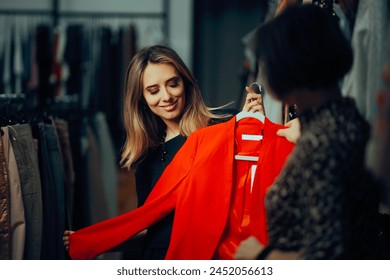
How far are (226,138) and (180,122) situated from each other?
0.60ft

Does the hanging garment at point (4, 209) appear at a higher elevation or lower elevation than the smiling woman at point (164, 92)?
lower

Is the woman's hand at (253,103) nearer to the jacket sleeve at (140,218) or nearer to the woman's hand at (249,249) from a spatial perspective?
the jacket sleeve at (140,218)

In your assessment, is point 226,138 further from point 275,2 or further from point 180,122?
point 275,2

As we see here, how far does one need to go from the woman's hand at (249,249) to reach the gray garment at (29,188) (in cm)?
63

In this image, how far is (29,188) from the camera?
155cm

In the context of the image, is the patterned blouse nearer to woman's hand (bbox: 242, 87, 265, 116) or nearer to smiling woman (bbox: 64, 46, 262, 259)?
woman's hand (bbox: 242, 87, 265, 116)

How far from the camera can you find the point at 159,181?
1.48m

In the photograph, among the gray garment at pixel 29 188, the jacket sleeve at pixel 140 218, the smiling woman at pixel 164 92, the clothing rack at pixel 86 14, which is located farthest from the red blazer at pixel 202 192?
the clothing rack at pixel 86 14

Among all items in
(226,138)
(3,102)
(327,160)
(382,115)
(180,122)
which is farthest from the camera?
(3,102)

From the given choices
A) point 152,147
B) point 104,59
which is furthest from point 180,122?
point 104,59

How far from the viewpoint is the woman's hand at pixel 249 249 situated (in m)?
1.25

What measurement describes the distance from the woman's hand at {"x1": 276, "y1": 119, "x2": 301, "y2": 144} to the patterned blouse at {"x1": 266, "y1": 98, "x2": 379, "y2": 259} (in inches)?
11.0

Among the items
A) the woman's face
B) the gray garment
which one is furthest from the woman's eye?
the gray garment

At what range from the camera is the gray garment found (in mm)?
1534
